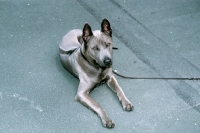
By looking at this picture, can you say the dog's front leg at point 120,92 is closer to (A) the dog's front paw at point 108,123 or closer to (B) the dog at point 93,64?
(B) the dog at point 93,64

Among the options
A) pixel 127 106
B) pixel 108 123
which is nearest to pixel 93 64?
pixel 127 106

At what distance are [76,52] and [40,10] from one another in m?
2.28

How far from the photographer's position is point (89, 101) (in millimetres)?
3984

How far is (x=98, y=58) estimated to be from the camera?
395 cm

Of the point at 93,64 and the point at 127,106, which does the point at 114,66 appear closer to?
the point at 93,64

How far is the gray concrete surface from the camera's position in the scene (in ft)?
12.6

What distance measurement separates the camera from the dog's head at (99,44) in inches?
154

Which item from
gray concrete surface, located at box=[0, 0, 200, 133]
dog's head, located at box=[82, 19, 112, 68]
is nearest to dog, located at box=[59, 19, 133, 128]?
dog's head, located at box=[82, 19, 112, 68]

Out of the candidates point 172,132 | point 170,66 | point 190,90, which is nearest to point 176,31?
point 170,66

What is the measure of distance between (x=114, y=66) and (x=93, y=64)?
2.24 ft

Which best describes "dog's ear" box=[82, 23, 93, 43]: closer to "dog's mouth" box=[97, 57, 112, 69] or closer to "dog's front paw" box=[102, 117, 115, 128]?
"dog's mouth" box=[97, 57, 112, 69]

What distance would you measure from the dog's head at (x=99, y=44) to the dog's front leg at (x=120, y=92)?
0.30m

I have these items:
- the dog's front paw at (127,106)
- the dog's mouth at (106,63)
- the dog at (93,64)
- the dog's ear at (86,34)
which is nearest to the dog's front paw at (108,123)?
the dog at (93,64)

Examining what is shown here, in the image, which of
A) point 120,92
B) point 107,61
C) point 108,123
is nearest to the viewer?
point 108,123
